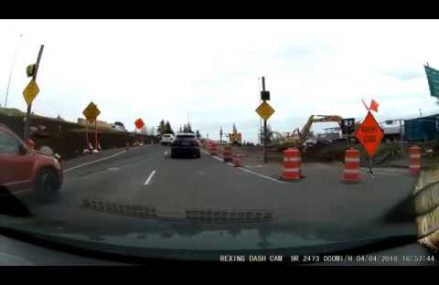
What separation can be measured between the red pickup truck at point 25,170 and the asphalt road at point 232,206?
0.24 m

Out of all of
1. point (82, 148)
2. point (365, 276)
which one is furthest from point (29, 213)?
point (82, 148)

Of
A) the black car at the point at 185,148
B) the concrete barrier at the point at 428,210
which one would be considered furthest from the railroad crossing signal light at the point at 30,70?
the black car at the point at 185,148

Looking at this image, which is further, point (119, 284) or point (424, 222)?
point (424, 222)

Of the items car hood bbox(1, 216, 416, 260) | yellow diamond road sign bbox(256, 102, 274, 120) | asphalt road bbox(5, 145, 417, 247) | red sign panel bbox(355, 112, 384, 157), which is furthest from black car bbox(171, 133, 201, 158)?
car hood bbox(1, 216, 416, 260)

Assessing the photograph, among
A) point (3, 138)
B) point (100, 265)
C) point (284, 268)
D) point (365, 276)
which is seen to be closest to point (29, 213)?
point (3, 138)

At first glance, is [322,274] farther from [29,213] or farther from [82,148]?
[82,148]

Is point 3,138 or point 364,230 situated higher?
point 3,138

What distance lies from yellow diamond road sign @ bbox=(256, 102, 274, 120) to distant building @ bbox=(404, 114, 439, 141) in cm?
641

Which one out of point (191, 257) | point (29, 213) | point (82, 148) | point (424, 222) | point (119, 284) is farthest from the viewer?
point (82, 148)

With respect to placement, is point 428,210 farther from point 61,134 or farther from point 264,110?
point 264,110

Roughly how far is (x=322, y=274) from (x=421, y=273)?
2.48 ft

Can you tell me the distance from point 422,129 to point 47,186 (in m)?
16.9

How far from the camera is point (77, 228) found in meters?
5.55

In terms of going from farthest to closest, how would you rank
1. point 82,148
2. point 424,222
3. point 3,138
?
1. point 82,148
2. point 3,138
3. point 424,222
